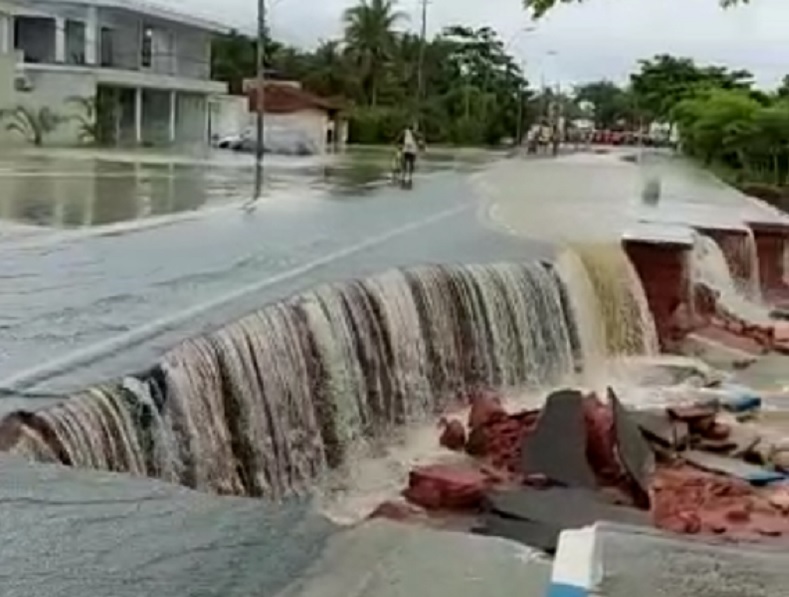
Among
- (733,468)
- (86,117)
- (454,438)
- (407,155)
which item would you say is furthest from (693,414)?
(86,117)

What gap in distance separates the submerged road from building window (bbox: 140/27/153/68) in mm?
30463

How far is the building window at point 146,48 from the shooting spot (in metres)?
52.9

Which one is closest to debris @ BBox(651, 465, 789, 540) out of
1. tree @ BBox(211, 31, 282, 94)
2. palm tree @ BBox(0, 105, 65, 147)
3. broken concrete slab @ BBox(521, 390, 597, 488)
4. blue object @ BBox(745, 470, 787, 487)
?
blue object @ BBox(745, 470, 787, 487)

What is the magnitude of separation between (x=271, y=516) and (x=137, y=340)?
4672 millimetres

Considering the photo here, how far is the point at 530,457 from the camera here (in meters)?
10.2

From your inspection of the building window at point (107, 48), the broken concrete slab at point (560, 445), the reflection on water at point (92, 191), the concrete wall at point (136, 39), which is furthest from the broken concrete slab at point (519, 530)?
the building window at point (107, 48)

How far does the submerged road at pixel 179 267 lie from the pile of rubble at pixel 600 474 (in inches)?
77.8

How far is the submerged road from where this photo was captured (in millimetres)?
9141

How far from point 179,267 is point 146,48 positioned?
40.9m

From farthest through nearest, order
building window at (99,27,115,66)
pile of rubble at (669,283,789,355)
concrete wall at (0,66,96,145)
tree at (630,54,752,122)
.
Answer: tree at (630,54,752,122) < building window at (99,27,115,66) < concrete wall at (0,66,96,145) < pile of rubble at (669,283,789,355)

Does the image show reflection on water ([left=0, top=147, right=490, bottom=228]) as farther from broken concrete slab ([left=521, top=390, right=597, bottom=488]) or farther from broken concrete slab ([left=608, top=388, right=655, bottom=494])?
broken concrete slab ([left=608, top=388, right=655, bottom=494])

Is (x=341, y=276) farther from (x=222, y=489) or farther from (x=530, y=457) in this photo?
(x=222, y=489)

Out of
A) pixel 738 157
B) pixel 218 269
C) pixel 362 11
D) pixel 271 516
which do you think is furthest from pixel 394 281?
pixel 362 11

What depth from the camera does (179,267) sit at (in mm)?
13789
